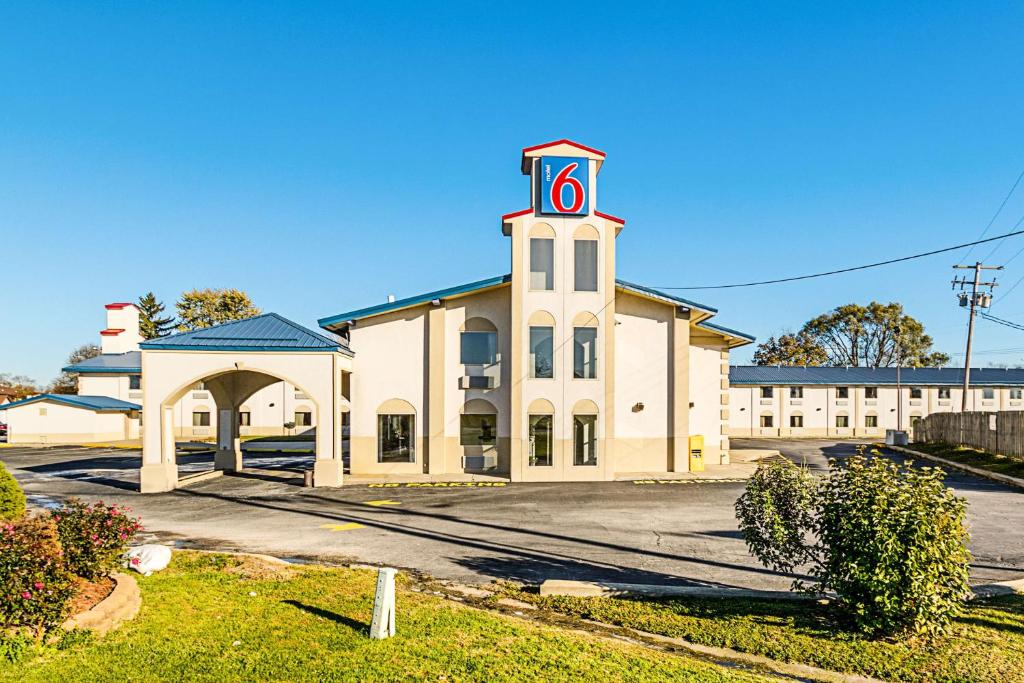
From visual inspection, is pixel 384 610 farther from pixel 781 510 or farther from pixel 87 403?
pixel 87 403

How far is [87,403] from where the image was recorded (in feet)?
171

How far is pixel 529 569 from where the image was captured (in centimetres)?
1375

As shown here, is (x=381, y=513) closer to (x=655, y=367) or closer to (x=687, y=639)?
(x=687, y=639)

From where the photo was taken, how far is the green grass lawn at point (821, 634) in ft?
27.6

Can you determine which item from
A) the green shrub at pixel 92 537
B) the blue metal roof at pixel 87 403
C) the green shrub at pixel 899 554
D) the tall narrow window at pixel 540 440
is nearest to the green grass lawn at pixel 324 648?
the green shrub at pixel 92 537

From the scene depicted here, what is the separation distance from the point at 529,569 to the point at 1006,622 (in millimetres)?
7709

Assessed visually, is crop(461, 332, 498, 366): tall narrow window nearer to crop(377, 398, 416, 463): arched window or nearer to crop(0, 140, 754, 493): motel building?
crop(0, 140, 754, 493): motel building

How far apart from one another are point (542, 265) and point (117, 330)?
46.0 m

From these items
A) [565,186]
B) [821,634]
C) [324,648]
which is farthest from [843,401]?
[324,648]

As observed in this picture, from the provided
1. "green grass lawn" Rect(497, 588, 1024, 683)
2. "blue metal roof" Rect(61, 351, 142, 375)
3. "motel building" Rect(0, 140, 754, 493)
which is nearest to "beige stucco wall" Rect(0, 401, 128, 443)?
"blue metal roof" Rect(61, 351, 142, 375)

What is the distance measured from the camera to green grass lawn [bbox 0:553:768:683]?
7836 millimetres

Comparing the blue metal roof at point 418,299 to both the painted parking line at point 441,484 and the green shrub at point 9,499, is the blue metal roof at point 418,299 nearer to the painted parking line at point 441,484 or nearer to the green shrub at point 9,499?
the painted parking line at point 441,484

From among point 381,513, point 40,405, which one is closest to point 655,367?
point 381,513

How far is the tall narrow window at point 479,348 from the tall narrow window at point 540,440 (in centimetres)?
328
